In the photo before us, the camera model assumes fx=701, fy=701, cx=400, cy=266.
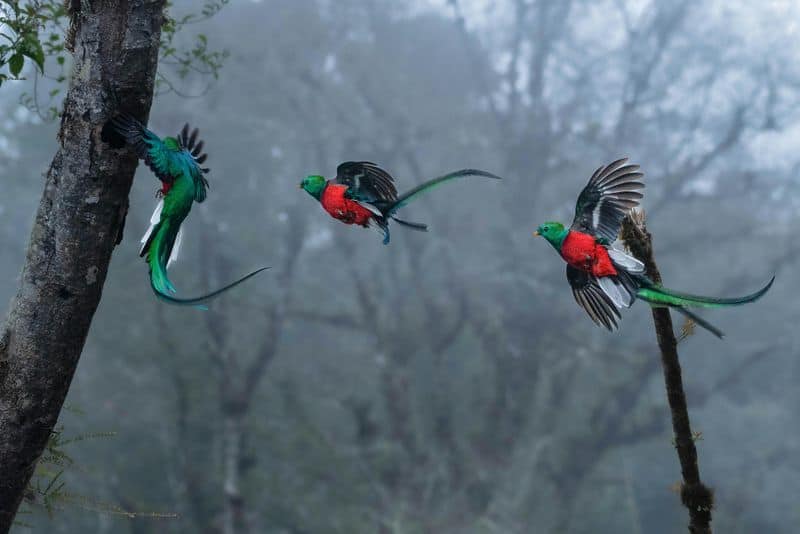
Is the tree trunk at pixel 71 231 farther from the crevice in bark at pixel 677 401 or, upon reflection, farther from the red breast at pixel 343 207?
the crevice in bark at pixel 677 401

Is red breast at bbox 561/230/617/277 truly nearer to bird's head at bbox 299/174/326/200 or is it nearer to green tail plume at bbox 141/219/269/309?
bird's head at bbox 299/174/326/200

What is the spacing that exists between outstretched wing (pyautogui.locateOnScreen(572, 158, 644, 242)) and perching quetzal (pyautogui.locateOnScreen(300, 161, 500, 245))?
331mm

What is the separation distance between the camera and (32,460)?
1.50m

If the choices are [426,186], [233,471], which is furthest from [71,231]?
[233,471]

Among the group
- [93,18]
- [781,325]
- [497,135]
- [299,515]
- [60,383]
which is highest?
[497,135]

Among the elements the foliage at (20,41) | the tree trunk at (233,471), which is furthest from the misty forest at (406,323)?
the foliage at (20,41)

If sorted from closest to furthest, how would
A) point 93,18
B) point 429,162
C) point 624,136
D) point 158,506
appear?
point 93,18 < point 158,506 < point 624,136 < point 429,162

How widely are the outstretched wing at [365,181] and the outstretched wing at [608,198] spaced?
1.18 feet

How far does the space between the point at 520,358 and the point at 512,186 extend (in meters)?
2.86

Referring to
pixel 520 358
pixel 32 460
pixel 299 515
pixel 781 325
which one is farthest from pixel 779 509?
pixel 32 460

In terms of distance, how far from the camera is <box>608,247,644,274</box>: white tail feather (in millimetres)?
1224

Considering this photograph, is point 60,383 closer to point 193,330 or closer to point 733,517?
point 193,330

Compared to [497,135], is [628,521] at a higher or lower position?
lower

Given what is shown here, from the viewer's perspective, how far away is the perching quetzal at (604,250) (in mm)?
1233
